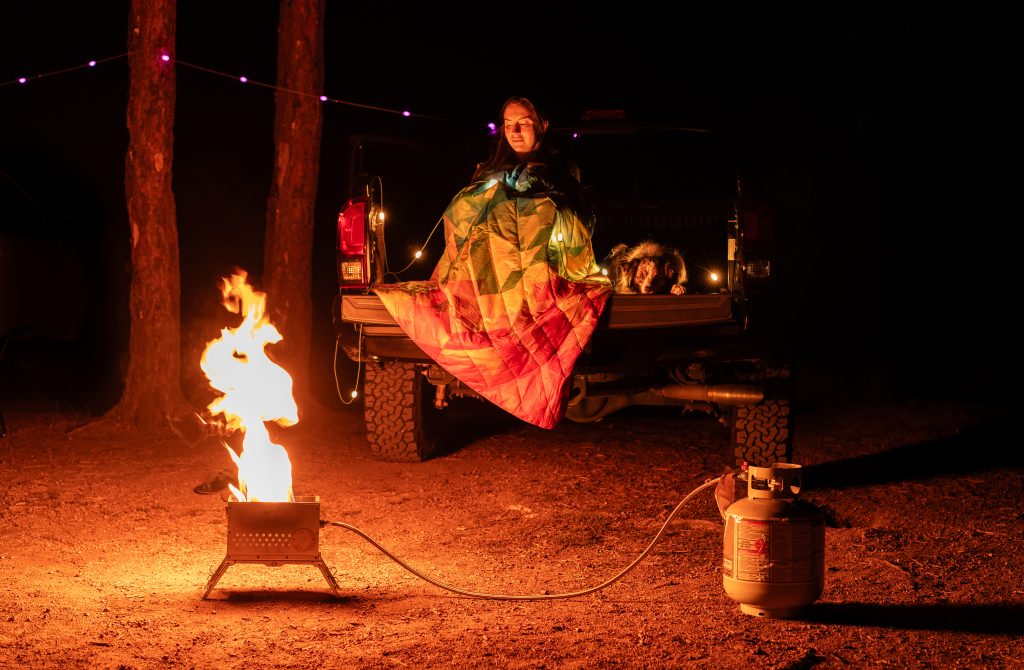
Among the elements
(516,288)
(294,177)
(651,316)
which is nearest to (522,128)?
(516,288)

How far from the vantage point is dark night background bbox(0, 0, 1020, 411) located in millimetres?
11203

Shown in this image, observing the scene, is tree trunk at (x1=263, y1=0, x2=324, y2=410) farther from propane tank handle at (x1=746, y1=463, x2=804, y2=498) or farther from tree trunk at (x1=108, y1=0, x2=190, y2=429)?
propane tank handle at (x1=746, y1=463, x2=804, y2=498)

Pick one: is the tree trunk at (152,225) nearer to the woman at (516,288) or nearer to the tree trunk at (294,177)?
the tree trunk at (294,177)

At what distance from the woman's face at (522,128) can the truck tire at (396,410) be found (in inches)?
66.8

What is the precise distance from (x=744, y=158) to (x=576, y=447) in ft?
8.04

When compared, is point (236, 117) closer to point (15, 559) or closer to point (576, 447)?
point (576, 447)

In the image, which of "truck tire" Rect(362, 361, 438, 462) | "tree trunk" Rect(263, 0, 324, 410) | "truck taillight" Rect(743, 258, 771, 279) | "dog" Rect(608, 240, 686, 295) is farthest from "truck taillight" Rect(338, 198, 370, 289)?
"tree trunk" Rect(263, 0, 324, 410)

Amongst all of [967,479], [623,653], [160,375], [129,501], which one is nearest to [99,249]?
[160,375]

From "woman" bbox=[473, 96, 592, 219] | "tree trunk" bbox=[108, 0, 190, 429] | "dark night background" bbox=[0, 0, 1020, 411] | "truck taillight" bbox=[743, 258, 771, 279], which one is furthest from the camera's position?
"dark night background" bbox=[0, 0, 1020, 411]

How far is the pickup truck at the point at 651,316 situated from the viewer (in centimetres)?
606

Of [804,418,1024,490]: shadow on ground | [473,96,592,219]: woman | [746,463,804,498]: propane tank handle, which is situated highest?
[473,96,592,219]: woman

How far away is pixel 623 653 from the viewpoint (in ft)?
12.8

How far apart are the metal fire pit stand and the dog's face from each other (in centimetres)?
282

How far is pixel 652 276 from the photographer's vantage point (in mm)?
6695
